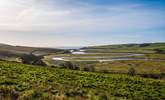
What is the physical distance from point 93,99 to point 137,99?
10892 mm

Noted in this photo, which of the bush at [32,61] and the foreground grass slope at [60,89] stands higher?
the foreground grass slope at [60,89]

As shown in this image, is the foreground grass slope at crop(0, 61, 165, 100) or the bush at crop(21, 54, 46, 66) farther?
the bush at crop(21, 54, 46, 66)

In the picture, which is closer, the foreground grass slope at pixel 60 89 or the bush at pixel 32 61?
the foreground grass slope at pixel 60 89

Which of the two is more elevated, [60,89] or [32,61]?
[60,89]

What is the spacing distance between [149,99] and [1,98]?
58.2ft

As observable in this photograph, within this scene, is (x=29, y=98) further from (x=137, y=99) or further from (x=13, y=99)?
(x=137, y=99)

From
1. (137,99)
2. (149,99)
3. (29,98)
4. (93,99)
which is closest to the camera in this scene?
(29,98)

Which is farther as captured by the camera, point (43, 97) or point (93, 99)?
point (93, 99)

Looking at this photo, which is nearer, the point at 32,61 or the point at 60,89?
the point at 60,89

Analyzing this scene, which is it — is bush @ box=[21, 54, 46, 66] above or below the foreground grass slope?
below

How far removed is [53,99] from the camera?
13.2 m

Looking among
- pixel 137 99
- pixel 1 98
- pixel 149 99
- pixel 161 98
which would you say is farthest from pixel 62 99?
pixel 161 98

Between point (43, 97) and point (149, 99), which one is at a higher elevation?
point (43, 97)

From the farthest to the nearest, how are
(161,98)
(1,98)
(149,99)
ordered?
(161,98), (149,99), (1,98)
